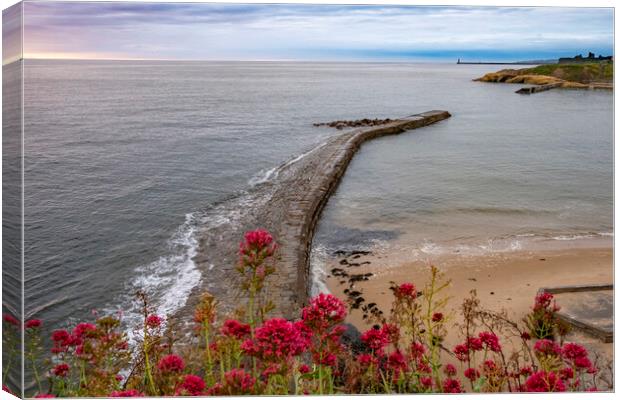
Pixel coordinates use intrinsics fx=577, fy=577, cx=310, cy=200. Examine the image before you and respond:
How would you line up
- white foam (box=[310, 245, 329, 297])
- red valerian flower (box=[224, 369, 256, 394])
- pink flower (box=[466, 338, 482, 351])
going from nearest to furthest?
red valerian flower (box=[224, 369, 256, 394]) < pink flower (box=[466, 338, 482, 351]) < white foam (box=[310, 245, 329, 297])

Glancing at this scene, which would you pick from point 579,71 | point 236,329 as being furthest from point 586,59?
point 236,329

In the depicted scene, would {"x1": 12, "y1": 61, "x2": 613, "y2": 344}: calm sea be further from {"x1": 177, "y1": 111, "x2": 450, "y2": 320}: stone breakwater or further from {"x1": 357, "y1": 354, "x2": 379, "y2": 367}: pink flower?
{"x1": 357, "y1": 354, "x2": 379, "y2": 367}: pink flower

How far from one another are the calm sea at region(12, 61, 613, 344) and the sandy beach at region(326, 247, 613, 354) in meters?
0.30

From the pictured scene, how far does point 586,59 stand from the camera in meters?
6.25

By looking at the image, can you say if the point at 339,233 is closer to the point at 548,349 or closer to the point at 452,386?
the point at 452,386

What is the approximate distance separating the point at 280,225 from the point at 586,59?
537cm

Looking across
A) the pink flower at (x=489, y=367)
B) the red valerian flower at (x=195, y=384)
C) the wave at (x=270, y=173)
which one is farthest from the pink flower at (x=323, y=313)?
the wave at (x=270, y=173)

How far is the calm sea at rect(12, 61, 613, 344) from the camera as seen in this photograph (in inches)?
253

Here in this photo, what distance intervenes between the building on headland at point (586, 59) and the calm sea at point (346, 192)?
14.3 inches

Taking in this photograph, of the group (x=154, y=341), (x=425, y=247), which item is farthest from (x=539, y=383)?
(x=425, y=247)

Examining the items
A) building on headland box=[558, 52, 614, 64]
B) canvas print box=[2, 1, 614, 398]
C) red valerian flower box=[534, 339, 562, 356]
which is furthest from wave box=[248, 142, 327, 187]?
red valerian flower box=[534, 339, 562, 356]

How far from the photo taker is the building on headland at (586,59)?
602cm

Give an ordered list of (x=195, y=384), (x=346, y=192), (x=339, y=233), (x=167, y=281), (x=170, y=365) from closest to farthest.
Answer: (x=195, y=384) < (x=170, y=365) < (x=167, y=281) < (x=339, y=233) < (x=346, y=192)

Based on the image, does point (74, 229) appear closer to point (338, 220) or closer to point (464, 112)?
point (338, 220)
